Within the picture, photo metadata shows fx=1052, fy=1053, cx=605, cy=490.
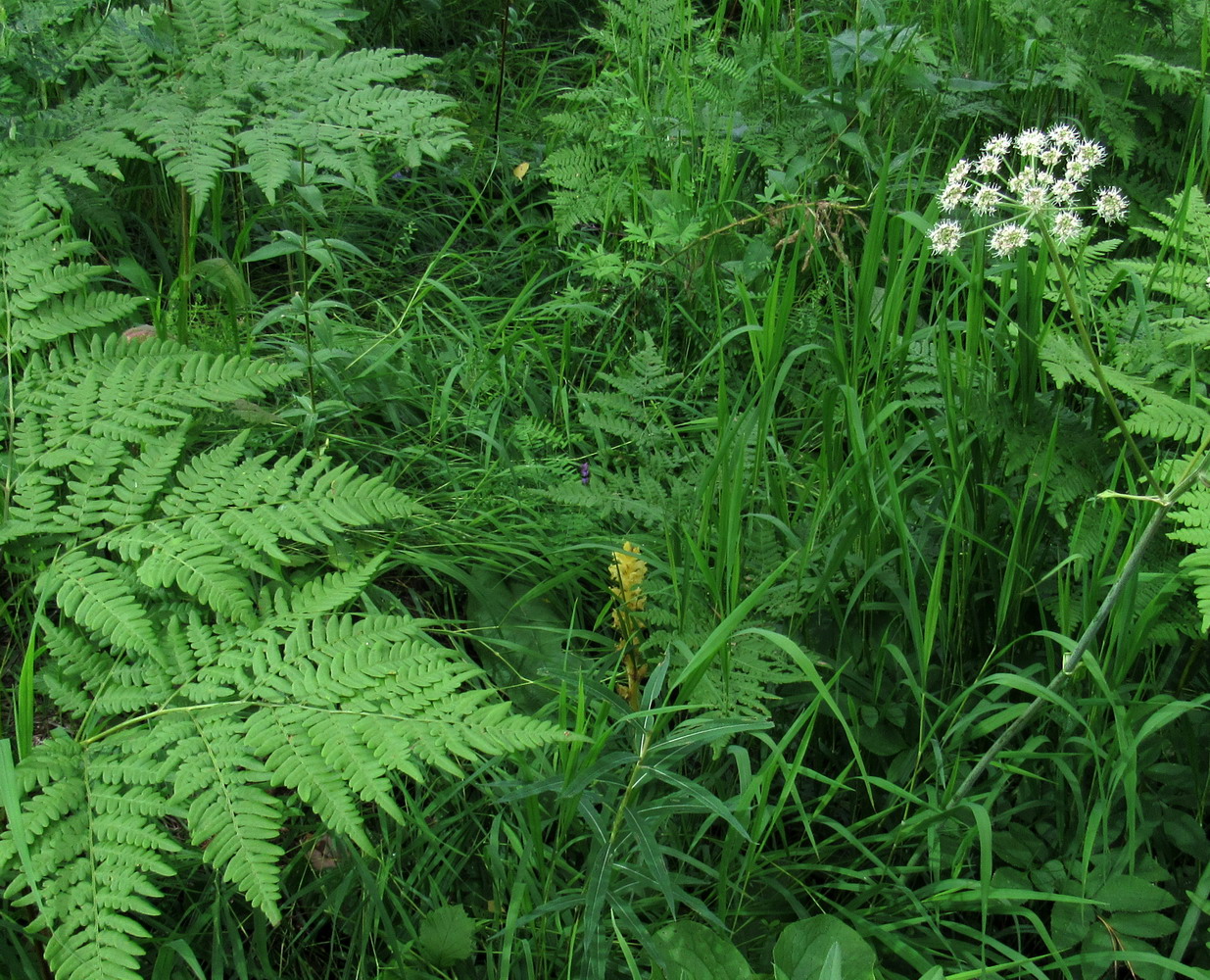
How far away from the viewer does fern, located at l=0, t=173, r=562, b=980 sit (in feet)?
4.40

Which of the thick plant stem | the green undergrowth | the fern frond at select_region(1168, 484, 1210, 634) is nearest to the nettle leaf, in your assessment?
the green undergrowth

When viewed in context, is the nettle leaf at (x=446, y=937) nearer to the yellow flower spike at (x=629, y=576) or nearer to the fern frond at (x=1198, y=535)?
the yellow flower spike at (x=629, y=576)

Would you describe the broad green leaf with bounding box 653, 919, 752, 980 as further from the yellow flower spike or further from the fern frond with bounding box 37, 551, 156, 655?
the fern frond with bounding box 37, 551, 156, 655

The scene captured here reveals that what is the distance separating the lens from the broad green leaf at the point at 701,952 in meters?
1.44

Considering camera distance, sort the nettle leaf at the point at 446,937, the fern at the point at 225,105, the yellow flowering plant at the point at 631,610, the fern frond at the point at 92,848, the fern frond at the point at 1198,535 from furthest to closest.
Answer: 1. the fern at the point at 225,105
2. the yellow flowering plant at the point at 631,610
3. the nettle leaf at the point at 446,937
4. the fern frond at the point at 1198,535
5. the fern frond at the point at 92,848

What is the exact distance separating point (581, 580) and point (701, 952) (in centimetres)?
89

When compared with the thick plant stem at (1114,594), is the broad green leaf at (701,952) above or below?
below

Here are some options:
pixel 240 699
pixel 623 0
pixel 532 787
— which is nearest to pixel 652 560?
pixel 532 787

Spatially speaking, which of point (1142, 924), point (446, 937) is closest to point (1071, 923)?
point (1142, 924)

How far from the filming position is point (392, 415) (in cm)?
244

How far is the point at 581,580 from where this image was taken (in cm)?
220

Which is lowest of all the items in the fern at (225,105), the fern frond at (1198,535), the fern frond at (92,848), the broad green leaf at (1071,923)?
the broad green leaf at (1071,923)

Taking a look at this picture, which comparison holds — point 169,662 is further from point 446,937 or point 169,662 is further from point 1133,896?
point 1133,896

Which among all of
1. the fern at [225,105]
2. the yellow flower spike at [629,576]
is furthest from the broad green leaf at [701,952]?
the fern at [225,105]
